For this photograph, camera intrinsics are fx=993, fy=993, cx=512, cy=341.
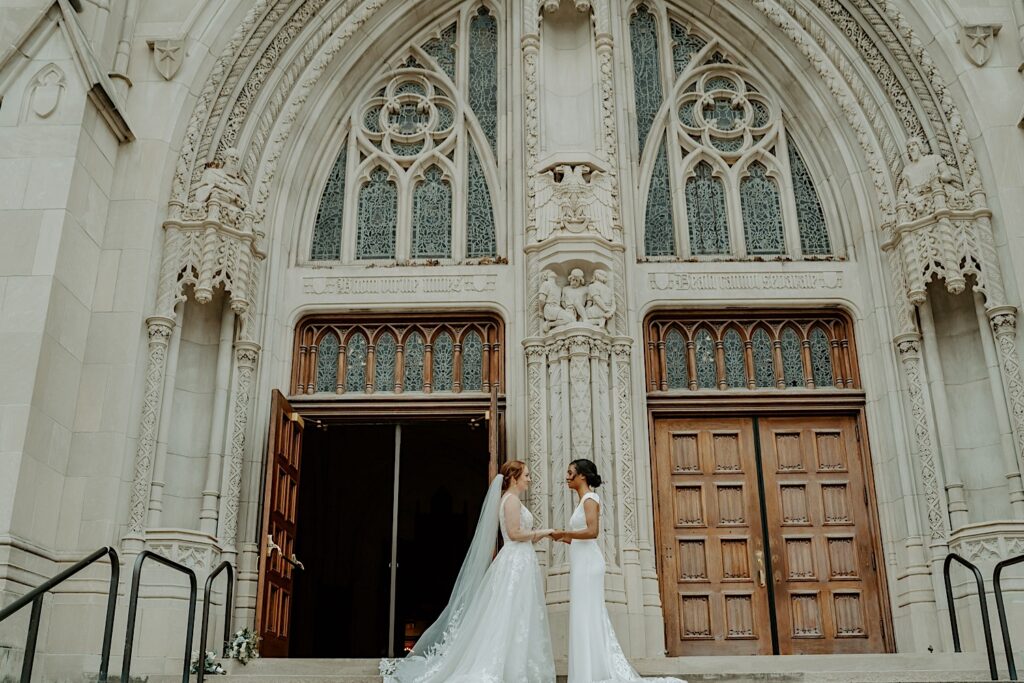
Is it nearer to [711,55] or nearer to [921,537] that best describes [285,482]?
[921,537]

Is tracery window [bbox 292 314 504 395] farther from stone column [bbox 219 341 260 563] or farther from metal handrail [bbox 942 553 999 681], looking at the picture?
metal handrail [bbox 942 553 999 681]

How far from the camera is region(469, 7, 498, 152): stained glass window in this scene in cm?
1152

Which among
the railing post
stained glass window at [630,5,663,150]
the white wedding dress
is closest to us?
the railing post

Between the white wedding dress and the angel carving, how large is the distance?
3.74 meters

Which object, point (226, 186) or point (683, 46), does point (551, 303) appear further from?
point (683, 46)

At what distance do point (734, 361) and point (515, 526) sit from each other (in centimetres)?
410

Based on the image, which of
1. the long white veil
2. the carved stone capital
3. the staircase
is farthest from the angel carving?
the staircase

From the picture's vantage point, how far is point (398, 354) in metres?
10.5

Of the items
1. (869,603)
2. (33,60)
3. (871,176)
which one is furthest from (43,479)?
(871,176)

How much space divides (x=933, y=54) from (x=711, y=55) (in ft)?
8.38

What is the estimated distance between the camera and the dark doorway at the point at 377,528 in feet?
52.1

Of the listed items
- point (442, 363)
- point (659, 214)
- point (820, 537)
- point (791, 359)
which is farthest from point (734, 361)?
point (442, 363)

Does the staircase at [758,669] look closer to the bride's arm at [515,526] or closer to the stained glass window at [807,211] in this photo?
the bride's arm at [515,526]

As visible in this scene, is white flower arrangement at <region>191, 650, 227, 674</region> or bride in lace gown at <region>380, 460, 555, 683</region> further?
white flower arrangement at <region>191, 650, 227, 674</region>
